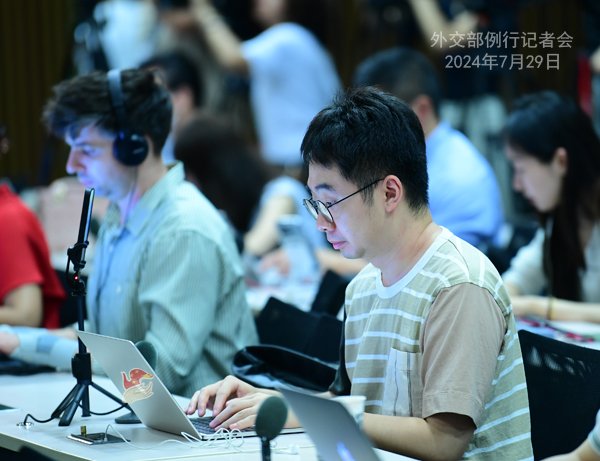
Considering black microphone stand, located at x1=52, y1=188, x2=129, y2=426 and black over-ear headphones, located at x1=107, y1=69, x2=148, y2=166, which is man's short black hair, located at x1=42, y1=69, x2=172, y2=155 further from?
black microphone stand, located at x1=52, y1=188, x2=129, y2=426

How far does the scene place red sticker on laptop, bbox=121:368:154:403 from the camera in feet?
4.99

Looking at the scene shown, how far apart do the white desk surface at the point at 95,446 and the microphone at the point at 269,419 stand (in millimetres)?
220

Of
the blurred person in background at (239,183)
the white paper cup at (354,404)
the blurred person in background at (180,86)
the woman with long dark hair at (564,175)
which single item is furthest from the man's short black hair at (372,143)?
the blurred person in background at (180,86)

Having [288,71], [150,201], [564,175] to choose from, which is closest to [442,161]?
[564,175]

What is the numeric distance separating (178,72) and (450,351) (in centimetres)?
365

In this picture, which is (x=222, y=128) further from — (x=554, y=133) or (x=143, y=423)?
(x=143, y=423)

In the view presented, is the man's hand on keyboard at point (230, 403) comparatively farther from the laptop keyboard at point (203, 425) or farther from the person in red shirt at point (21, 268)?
the person in red shirt at point (21, 268)

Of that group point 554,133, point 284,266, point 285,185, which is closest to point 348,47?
point 285,185

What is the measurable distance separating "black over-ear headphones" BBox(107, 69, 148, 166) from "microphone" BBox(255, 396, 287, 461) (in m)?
1.19

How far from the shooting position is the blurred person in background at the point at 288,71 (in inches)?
187

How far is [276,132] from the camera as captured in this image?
5.02 meters

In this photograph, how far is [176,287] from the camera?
2.11 metres

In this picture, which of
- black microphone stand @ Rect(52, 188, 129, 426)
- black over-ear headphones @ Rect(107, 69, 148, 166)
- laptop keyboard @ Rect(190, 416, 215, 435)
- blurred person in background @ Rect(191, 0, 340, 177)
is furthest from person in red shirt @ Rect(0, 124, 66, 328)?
blurred person in background @ Rect(191, 0, 340, 177)

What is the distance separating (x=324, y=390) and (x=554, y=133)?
1379 mm
